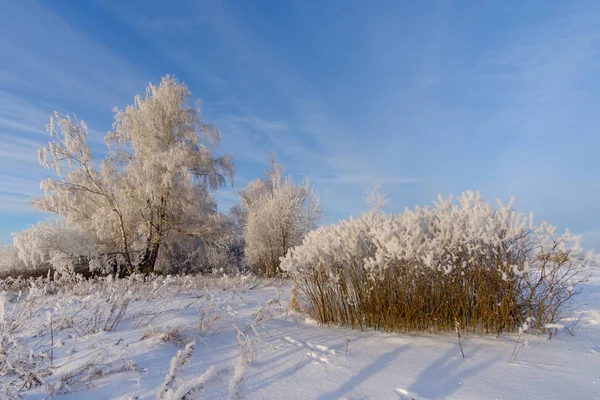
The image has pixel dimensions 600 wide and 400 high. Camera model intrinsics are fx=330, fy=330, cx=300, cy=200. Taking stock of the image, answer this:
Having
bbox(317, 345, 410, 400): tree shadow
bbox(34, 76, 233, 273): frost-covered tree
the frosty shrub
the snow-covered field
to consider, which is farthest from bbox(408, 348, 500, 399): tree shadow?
bbox(34, 76, 233, 273): frost-covered tree

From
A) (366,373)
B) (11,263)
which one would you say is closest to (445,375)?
(366,373)

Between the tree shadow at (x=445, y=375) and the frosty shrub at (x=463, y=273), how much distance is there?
0.79 meters

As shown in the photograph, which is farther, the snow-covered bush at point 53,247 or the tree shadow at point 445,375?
the snow-covered bush at point 53,247

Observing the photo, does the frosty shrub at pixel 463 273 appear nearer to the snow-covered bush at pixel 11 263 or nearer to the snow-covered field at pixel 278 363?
the snow-covered field at pixel 278 363

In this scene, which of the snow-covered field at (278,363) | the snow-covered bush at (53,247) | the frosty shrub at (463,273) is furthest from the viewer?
the snow-covered bush at (53,247)

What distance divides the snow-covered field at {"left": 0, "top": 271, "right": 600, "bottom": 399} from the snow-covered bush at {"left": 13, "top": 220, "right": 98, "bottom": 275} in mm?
10790

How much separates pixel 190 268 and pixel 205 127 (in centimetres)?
733

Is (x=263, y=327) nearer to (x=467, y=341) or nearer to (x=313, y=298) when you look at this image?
(x=313, y=298)

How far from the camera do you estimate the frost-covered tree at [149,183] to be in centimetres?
1405

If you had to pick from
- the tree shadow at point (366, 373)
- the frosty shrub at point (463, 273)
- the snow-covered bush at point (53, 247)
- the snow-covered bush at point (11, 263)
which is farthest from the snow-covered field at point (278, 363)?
the snow-covered bush at point (11, 263)

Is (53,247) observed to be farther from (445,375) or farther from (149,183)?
(445,375)

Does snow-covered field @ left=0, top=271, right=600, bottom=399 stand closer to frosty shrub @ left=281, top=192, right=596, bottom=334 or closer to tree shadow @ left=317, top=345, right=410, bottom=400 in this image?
tree shadow @ left=317, top=345, right=410, bottom=400

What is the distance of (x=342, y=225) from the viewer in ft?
15.9

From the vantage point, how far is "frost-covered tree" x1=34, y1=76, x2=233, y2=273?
46.1 ft
